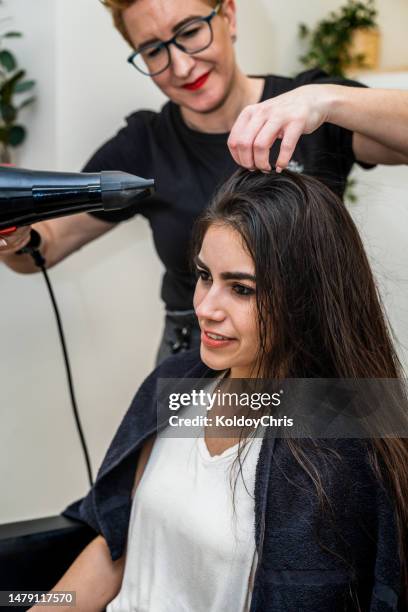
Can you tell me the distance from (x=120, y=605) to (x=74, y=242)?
0.72m

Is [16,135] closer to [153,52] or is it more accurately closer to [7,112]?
[7,112]

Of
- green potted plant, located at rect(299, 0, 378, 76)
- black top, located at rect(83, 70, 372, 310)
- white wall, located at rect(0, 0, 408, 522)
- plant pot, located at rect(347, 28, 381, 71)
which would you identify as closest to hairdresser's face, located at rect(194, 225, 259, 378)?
black top, located at rect(83, 70, 372, 310)

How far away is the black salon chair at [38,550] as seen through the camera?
1.16m

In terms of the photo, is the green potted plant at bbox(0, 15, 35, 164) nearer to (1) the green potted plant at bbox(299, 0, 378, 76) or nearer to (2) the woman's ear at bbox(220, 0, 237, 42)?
(2) the woman's ear at bbox(220, 0, 237, 42)

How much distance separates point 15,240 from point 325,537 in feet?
2.21

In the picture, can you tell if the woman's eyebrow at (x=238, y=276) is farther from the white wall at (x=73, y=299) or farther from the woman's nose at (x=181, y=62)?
the white wall at (x=73, y=299)

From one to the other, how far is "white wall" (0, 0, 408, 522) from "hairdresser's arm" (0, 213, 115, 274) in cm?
24

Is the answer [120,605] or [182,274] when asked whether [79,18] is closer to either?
[182,274]

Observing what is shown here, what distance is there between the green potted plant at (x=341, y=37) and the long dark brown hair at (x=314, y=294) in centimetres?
145

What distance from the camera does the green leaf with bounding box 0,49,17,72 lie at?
4.89 feet

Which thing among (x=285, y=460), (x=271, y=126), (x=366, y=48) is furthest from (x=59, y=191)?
(x=366, y=48)

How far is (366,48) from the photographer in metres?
2.49

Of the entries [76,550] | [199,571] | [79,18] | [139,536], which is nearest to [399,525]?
[199,571]

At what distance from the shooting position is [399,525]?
94 centimetres
